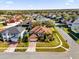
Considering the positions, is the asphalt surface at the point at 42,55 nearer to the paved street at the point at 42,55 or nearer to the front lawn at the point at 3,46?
the paved street at the point at 42,55

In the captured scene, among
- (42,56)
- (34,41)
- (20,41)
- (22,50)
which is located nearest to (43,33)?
(34,41)

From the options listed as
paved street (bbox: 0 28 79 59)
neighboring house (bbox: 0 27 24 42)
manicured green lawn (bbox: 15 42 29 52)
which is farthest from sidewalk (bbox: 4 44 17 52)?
→ neighboring house (bbox: 0 27 24 42)

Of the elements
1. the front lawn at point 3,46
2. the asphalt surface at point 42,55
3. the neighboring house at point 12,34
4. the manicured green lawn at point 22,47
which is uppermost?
the neighboring house at point 12,34

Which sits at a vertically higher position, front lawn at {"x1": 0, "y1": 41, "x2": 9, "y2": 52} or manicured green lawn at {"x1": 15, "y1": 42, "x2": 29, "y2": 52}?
manicured green lawn at {"x1": 15, "y1": 42, "x2": 29, "y2": 52}

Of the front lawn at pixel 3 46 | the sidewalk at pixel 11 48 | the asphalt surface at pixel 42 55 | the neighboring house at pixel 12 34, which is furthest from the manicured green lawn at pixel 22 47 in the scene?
the neighboring house at pixel 12 34

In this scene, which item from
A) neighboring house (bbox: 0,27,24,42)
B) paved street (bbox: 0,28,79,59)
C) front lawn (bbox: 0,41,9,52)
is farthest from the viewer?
neighboring house (bbox: 0,27,24,42)

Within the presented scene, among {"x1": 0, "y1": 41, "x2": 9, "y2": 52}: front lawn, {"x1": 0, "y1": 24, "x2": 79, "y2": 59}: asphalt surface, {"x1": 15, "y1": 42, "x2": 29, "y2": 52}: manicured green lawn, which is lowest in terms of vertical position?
{"x1": 0, "y1": 41, "x2": 9, "y2": 52}: front lawn

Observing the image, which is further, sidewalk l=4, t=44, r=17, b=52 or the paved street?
sidewalk l=4, t=44, r=17, b=52

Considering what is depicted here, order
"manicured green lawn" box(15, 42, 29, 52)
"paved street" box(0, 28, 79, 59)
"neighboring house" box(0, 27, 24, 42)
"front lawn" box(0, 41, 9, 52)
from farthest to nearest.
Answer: "neighboring house" box(0, 27, 24, 42) → "front lawn" box(0, 41, 9, 52) → "manicured green lawn" box(15, 42, 29, 52) → "paved street" box(0, 28, 79, 59)

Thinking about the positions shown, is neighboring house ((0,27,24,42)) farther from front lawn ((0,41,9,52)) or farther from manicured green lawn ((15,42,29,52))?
manicured green lawn ((15,42,29,52))

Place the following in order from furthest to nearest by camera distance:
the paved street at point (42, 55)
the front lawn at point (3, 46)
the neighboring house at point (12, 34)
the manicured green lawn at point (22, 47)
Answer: the neighboring house at point (12, 34), the front lawn at point (3, 46), the manicured green lawn at point (22, 47), the paved street at point (42, 55)

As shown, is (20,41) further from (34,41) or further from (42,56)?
(42,56)
